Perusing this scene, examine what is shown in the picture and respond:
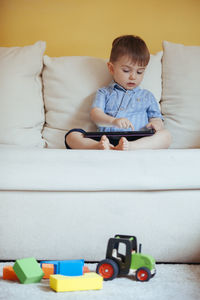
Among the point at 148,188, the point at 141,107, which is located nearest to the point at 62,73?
the point at 141,107

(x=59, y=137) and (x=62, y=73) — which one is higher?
(x=62, y=73)

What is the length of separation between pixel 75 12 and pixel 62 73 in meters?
0.56

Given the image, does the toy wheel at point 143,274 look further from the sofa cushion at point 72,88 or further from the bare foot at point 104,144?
the sofa cushion at point 72,88

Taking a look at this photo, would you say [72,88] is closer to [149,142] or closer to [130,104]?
[130,104]

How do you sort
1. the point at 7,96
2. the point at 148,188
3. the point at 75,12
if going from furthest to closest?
the point at 75,12, the point at 7,96, the point at 148,188

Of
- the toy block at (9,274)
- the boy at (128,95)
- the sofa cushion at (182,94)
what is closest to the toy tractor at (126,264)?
the toy block at (9,274)

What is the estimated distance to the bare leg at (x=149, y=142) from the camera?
166cm

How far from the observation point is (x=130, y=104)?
208cm

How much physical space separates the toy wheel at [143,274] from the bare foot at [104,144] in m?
0.57

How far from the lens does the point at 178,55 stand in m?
A: 2.18

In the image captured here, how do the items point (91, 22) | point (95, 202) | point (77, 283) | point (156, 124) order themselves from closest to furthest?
point (77, 283), point (95, 202), point (156, 124), point (91, 22)

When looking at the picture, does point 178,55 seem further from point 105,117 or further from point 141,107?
point 105,117

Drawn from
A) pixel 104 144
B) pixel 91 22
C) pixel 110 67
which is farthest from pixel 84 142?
pixel 91 22

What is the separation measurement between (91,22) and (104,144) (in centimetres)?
113
